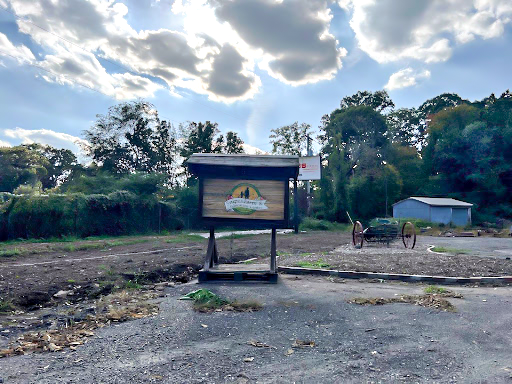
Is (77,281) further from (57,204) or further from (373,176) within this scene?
(373,176)

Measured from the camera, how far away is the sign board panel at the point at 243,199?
346 inches

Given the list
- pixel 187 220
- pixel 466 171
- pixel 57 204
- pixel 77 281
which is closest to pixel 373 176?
pixel 466 171

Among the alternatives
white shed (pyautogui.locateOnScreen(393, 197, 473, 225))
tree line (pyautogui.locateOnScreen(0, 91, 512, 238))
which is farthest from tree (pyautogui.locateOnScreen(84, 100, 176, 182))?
white shed (pyautogui.locateOnScreen(393, 197, 473, 225))

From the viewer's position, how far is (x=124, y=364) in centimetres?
390

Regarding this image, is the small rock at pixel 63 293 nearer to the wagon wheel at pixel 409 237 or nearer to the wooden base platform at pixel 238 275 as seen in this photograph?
the wooden base platform at pixel 238 275

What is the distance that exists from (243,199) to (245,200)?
2.0 inches

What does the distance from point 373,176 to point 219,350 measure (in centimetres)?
4108

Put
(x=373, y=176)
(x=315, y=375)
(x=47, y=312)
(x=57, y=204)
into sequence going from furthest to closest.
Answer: (x=373, y=176), (x=57, y=204), (x=47, y=312), (x=315, y=375)

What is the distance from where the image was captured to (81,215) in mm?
21562

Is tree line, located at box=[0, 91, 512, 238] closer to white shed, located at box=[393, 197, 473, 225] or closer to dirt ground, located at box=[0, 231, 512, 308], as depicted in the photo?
white shed, located at box=[393, 197, 473, 225]

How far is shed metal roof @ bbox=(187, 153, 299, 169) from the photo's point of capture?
841 centimetres

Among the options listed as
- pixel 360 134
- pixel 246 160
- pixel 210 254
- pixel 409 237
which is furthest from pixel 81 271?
pixel 360 134

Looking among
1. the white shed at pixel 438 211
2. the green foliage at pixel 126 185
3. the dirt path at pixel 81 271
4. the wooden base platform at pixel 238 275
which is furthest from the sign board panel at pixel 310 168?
the wooden base platform at pixel 238 275

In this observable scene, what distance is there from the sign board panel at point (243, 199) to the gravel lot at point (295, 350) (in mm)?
2686
